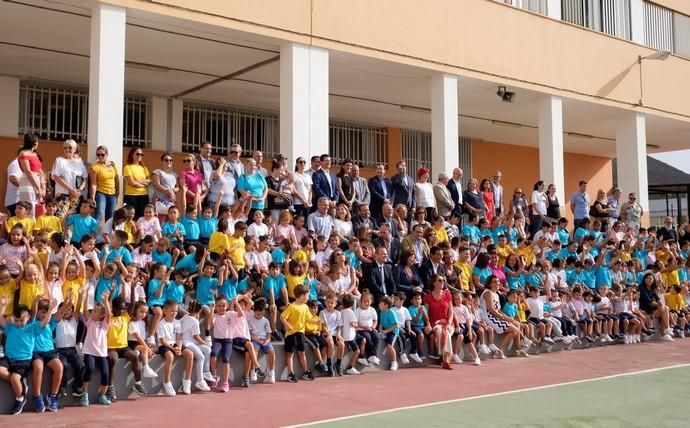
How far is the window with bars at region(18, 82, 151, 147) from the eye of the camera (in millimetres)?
16344

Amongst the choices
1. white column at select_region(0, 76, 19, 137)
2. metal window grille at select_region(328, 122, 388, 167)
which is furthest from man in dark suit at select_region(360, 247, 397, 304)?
metal window grille at select_region(328, 122, 388, 167)

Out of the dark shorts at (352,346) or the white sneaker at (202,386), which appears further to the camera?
the dark shorts at (352,346)

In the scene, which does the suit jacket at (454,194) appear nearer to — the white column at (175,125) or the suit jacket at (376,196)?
the suit jacket at (376,196)

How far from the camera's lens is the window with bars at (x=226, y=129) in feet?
61.6

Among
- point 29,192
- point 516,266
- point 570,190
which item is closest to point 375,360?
point 516,266

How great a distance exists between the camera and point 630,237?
17.3m

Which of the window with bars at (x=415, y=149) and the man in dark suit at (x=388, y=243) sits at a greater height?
the window with bars at (x=415, y=149)

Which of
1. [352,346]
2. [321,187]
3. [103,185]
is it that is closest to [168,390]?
[352,346]

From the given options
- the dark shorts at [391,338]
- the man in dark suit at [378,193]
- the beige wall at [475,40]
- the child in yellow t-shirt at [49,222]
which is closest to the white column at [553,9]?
the beige wall at [475,40]

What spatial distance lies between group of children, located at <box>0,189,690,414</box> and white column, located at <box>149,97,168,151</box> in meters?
6.82

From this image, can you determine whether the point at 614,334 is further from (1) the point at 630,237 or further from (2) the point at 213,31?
(2) the point at 213,31

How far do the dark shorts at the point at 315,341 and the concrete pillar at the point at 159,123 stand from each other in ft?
28.5

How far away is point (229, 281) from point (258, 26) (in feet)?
16.8

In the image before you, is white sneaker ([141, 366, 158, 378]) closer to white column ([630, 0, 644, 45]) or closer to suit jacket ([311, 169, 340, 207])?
suit jacket ([311, 169, 340, 207])
